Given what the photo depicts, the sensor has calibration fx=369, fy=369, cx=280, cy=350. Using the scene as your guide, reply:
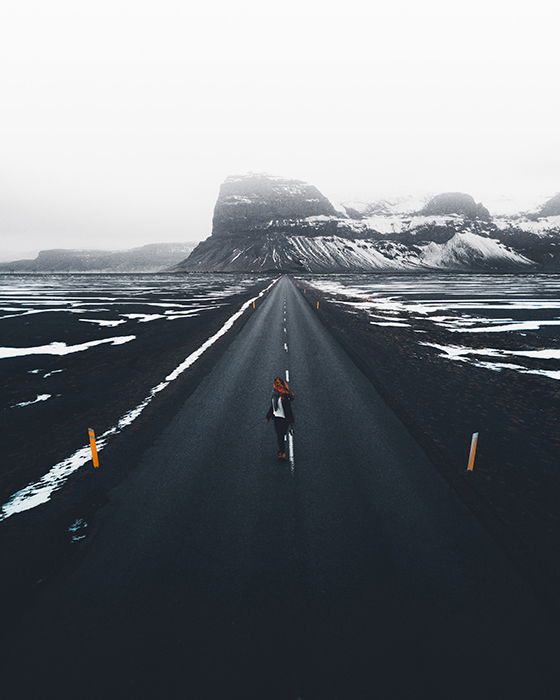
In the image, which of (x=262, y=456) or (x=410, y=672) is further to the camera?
(x=262, y=456)

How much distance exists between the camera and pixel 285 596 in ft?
17.3

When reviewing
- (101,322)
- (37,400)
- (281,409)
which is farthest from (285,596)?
(101,322)

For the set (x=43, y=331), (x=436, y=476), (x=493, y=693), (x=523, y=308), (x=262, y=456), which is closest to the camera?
(x=493, y=693)

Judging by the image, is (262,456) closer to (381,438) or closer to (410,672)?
(381,438)

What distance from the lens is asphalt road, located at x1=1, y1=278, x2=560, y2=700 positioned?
4.26m

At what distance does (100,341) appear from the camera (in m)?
23.8

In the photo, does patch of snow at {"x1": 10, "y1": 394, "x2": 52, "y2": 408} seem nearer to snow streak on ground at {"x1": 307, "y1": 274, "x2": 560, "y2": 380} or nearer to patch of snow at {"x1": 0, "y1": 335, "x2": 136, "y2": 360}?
patch of snow at {"x1": 0, "y1": 335, "x2": 136, "y2": 360}

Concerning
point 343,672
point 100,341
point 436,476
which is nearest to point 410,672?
point 343,672

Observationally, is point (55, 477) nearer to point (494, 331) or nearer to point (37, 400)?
point (37, 400)

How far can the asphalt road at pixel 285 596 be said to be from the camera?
426 cm

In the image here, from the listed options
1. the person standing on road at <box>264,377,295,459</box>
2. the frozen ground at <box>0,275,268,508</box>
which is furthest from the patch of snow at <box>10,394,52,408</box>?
the person standing on road at <box>264,377,295,459</box>

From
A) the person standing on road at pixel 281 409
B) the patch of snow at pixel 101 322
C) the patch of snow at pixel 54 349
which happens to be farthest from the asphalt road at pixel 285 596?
the patch of snow at pixel 101 322

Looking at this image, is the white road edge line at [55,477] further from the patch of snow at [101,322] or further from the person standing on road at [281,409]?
the patch of snow at [101,322]

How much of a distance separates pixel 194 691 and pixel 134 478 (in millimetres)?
4826
